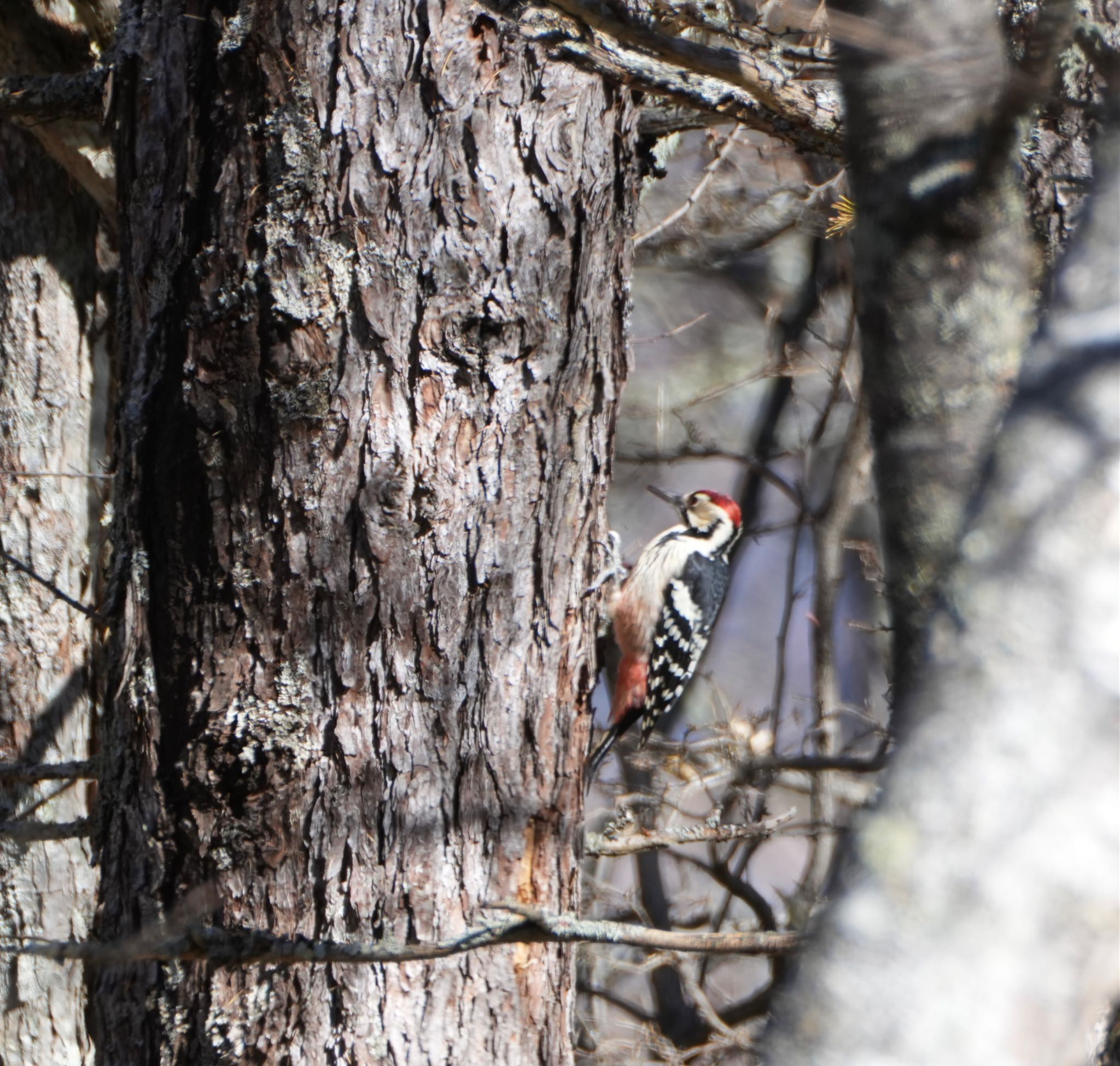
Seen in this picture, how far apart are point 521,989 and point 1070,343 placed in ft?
5.17

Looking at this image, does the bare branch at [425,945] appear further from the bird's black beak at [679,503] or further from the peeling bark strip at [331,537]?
the bird's black beak at [679,503]

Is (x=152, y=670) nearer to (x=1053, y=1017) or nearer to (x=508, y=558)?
(x=508, y=558)

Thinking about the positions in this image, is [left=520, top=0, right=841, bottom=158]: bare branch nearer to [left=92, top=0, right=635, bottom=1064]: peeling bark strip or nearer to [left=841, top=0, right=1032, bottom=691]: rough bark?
[left=92, top=0, right=635, bottom=1064]: peeling bark strip

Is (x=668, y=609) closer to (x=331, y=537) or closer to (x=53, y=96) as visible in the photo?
(x=331, y=537)

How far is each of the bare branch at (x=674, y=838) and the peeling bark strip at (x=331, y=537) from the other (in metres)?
0.48

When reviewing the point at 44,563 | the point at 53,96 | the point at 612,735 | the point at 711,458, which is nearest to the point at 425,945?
the point at 53,96

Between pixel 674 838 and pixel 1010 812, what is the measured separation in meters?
1.83

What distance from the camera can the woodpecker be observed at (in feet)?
14.1

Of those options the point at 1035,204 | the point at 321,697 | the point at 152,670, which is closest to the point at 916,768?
the point at 321,697

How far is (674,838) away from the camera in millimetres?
2621

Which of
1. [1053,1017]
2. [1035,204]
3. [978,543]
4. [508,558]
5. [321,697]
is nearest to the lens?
[1053,1017]

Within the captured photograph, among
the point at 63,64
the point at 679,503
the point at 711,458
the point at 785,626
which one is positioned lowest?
the point at 785,626

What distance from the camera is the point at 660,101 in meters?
2.52

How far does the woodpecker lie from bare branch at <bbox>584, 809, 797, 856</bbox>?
114 cm
